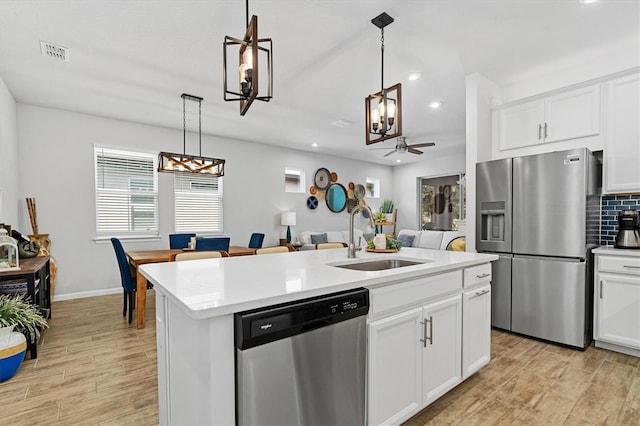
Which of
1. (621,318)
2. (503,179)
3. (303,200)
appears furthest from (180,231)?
(621,318)

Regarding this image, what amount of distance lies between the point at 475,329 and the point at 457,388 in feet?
1.35

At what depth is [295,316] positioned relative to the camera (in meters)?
1.23

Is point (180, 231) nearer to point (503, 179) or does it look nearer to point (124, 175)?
point (124, 175)

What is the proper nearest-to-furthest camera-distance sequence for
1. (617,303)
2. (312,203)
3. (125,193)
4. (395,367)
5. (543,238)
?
(395,367), (617,303), (543,238), (125,193), (312,203)

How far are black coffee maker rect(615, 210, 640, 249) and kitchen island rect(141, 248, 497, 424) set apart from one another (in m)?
1.56

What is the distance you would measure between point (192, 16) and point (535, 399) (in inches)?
140

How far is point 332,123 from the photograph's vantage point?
5129mm

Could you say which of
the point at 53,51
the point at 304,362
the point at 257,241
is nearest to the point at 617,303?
the point at 304,362

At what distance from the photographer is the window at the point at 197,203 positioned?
5422mm

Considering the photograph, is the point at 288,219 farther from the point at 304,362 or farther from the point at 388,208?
the point at 304,362

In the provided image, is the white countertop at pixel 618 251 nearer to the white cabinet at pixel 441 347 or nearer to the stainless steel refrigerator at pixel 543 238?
the stainless steel refrigerator at pixel 543 238

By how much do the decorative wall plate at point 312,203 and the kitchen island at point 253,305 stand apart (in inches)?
192

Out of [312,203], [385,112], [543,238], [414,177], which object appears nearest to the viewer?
[385,112]

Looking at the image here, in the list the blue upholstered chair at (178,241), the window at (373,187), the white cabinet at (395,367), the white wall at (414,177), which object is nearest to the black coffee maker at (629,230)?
the white cabinet at (395,367)
